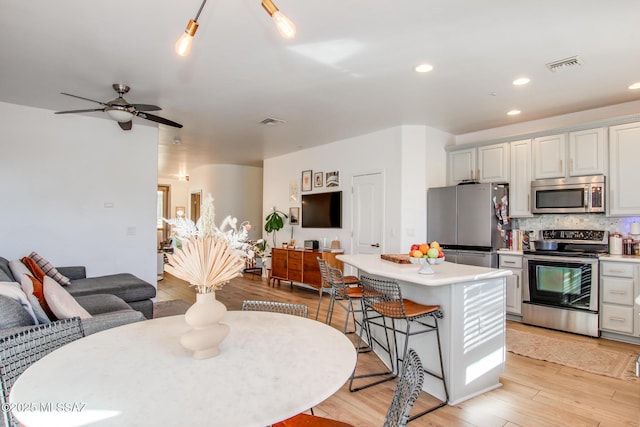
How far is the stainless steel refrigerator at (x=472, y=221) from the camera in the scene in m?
4.48

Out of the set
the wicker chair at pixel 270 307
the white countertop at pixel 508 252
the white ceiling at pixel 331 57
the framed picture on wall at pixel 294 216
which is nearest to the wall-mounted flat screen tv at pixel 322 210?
the framed picture on wall at pixel 294 216

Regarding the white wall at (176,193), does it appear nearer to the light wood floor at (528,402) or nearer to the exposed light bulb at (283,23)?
the light wood floor at (528,402)

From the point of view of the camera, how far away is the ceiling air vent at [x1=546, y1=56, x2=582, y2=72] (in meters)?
2.99

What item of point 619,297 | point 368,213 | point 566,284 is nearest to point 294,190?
point 368,213

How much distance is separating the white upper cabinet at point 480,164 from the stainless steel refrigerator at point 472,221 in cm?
20

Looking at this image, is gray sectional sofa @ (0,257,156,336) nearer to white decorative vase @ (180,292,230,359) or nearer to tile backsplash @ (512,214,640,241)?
white decorative vase @ (180,292,230,359)

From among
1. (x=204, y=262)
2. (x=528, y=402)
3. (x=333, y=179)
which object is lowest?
(x=528, y=402)

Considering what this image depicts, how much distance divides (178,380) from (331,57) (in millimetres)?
2723

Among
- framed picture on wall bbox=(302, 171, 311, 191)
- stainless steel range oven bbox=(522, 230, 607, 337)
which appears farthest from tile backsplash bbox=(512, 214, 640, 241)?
framed picture on wall bbox=(302, 171, 311, 191)

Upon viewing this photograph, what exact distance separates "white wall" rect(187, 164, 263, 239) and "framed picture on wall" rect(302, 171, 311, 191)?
2.74 m

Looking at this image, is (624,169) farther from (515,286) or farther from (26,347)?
(26,347)

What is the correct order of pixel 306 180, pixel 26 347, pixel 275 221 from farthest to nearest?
1. pixel 275 221
2. pixel 306 180
3. pixel 26 347

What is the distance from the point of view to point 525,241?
184 inches

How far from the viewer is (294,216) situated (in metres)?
7.06
